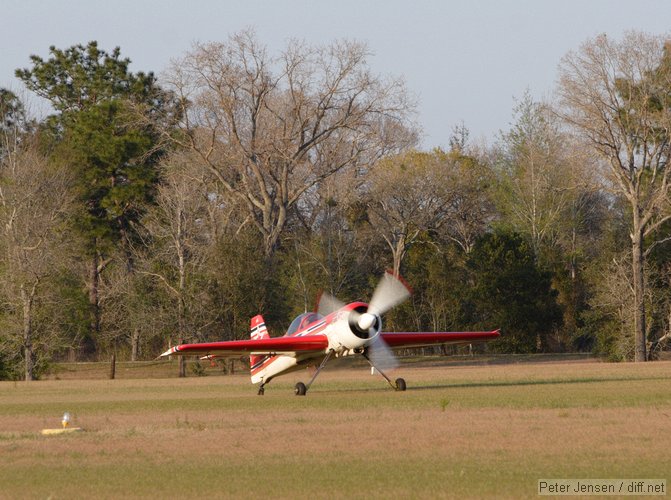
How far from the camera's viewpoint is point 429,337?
1253 inches

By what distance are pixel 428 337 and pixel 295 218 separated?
50394 millimetres

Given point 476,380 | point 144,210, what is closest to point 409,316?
point 144,210

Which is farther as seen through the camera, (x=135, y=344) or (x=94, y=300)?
(x=94, y=300)

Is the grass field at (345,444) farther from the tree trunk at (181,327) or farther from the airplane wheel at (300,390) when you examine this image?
the tree trunk at (181,327)

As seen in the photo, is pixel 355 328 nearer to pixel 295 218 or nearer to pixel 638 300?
pixel 638 300

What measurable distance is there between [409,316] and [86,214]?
20.9 m

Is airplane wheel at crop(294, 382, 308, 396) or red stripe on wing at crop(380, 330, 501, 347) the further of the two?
red stripe on wing at crop(380, 330, 501, 347)

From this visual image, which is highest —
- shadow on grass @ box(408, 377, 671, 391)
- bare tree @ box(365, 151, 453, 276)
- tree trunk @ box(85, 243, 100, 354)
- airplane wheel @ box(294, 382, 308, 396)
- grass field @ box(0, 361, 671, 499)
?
bare tree @ box(365, 151, 453, 276)

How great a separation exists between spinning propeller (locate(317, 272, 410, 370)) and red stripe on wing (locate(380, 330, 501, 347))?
949 mm

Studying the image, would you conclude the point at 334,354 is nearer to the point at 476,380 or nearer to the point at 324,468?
the point at 476,380

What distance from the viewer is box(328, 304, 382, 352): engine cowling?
27.6 m

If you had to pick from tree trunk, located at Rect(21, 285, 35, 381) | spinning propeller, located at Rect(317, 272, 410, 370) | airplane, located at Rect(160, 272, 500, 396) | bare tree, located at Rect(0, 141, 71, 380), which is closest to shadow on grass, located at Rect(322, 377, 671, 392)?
airplane, located at Rect(160, 272, 500, 396)

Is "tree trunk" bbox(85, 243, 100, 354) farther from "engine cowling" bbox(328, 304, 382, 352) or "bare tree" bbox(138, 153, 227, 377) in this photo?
"engine cowling" bbox(328, 304, 382, 352)

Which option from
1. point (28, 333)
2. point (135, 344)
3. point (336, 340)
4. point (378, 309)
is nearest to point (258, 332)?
point (336, 340)
